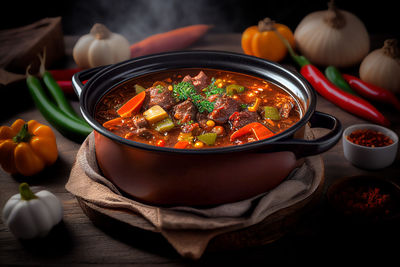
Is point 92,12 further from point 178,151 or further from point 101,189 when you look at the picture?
point 178,151

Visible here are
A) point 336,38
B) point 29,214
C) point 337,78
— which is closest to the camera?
point 29,214

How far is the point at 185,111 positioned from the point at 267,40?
6.53 feet

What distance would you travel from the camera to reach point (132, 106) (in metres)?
2.93

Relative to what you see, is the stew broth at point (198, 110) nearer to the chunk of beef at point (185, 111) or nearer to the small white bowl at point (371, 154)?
the chunk of beef at point (185, 111)

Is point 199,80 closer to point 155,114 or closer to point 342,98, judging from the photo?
point 155,114

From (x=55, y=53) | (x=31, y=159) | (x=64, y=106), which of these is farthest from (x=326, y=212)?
(x=55, y=53)

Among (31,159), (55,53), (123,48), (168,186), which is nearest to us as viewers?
(168,186)

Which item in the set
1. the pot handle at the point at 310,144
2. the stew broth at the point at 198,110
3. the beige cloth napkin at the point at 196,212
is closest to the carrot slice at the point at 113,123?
the stew broth at the point at 198,110

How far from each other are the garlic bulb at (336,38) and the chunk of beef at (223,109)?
6.25ft

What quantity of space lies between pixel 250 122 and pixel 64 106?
1.93 metres

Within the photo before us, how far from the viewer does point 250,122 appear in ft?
8.89

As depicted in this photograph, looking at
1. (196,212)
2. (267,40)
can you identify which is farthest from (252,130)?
(267,40)

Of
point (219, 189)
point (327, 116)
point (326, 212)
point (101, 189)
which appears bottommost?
point (326, 212)

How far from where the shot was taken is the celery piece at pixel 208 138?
2.58m
